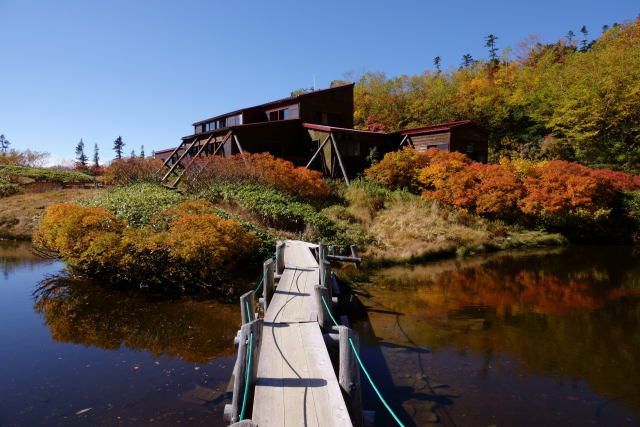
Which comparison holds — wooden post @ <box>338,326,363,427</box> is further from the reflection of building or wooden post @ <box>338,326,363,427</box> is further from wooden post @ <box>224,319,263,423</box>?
the reflection of building

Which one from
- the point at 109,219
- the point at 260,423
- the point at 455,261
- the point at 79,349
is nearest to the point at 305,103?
the point at 455,261

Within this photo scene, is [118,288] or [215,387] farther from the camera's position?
[118,288]

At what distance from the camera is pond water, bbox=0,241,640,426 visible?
6.20 metres

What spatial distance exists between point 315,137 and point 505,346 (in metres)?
21.2

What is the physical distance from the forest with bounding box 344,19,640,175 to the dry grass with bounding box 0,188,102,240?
3059cm

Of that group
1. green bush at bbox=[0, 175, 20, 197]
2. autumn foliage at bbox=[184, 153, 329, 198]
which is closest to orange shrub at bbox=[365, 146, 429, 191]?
autumn foliage at bbox=[184, 153, 329, 198]

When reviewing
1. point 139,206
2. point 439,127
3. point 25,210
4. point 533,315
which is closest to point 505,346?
point 533,315

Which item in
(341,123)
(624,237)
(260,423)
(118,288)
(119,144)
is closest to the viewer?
(260,423)

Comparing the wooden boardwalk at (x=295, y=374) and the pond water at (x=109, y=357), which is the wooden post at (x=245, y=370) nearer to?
the wooden boardwalk at (x=295, y=374)

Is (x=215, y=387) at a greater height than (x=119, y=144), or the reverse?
(x=119, y=144)

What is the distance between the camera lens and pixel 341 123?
106ft

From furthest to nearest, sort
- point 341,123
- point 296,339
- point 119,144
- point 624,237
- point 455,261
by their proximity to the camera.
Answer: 1. point 119,144
2. point 341,123
3. point 624,237
4. point 455,261
5. point 296,339

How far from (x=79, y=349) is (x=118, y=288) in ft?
12.3

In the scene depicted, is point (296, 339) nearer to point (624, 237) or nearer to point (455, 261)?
Answer: point (455, 261)
